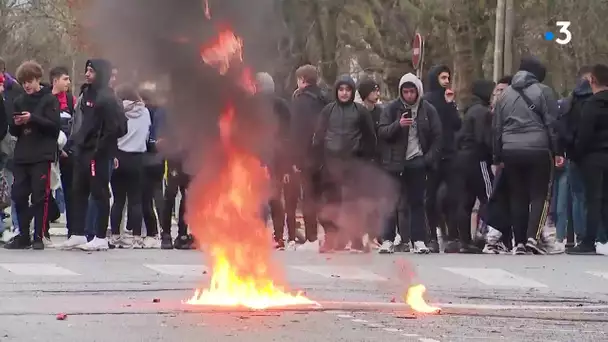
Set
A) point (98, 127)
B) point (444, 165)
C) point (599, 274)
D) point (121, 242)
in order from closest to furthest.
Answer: point (599, 274), point (98, 127), point (444, 165), point (121, 242)

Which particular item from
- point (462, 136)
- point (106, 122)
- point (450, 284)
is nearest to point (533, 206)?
point (462, 136)

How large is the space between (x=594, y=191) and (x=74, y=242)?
18.8 feet

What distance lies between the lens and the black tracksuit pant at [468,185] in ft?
53.2

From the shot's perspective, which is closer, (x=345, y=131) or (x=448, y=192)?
(x=345, y=131)

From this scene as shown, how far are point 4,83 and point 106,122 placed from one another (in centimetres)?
162

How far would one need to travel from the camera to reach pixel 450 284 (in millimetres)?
12719

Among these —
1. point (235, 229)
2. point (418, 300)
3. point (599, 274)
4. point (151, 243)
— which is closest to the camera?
point (235, 229)

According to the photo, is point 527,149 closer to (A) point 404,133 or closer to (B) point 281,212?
(A) point 404,133

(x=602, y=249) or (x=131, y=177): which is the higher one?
(x=131, y=177)

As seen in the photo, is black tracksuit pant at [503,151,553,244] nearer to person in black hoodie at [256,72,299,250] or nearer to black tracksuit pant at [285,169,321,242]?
black tracksuit pant at [285,169,321,242]

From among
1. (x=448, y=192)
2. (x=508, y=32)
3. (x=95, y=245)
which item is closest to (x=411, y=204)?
(x=448, y=192)

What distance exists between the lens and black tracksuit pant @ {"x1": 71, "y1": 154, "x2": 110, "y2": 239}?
15.7 metres

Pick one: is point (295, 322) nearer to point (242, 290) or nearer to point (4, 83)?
point (242, 290)

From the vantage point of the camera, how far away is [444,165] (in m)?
16.2
